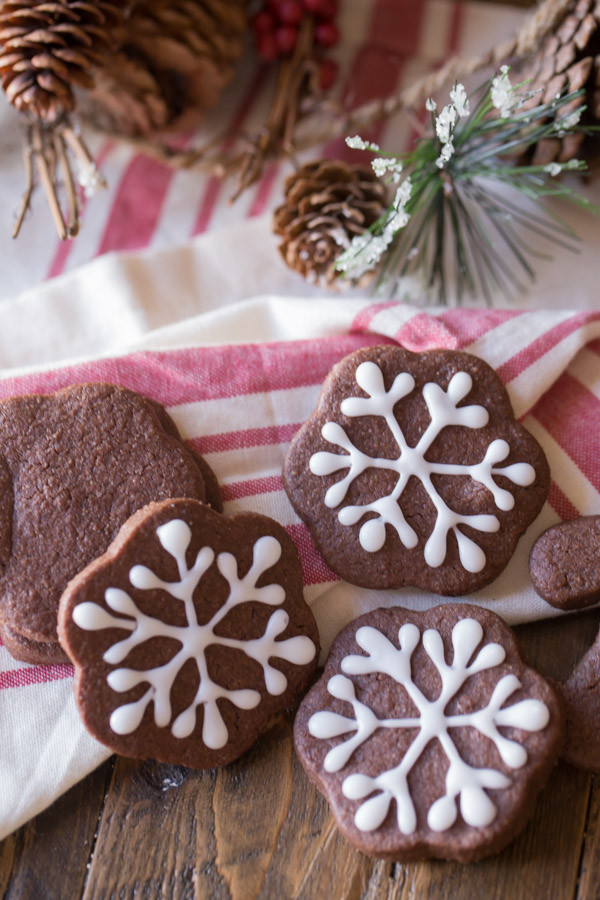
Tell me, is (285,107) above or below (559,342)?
above

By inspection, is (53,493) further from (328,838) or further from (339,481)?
(328,838)

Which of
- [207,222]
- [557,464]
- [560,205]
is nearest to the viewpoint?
[557,464]

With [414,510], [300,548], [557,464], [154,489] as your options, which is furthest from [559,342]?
[154,489]

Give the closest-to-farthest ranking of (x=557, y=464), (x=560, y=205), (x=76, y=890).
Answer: (x=76, y=890) < (x=557, y=464) < (x=560, y=205)

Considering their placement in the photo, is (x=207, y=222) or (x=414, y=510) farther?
(x=207, y=222)

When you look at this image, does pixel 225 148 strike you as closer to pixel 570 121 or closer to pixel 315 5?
pixel 315 5

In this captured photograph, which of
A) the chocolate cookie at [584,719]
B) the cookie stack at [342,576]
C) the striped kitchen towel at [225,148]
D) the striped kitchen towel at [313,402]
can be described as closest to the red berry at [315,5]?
the striped kitchen towel at [225,148]

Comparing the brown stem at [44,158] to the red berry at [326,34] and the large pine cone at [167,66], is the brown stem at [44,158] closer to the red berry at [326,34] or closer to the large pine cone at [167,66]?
the large pine cone at [167,66]
